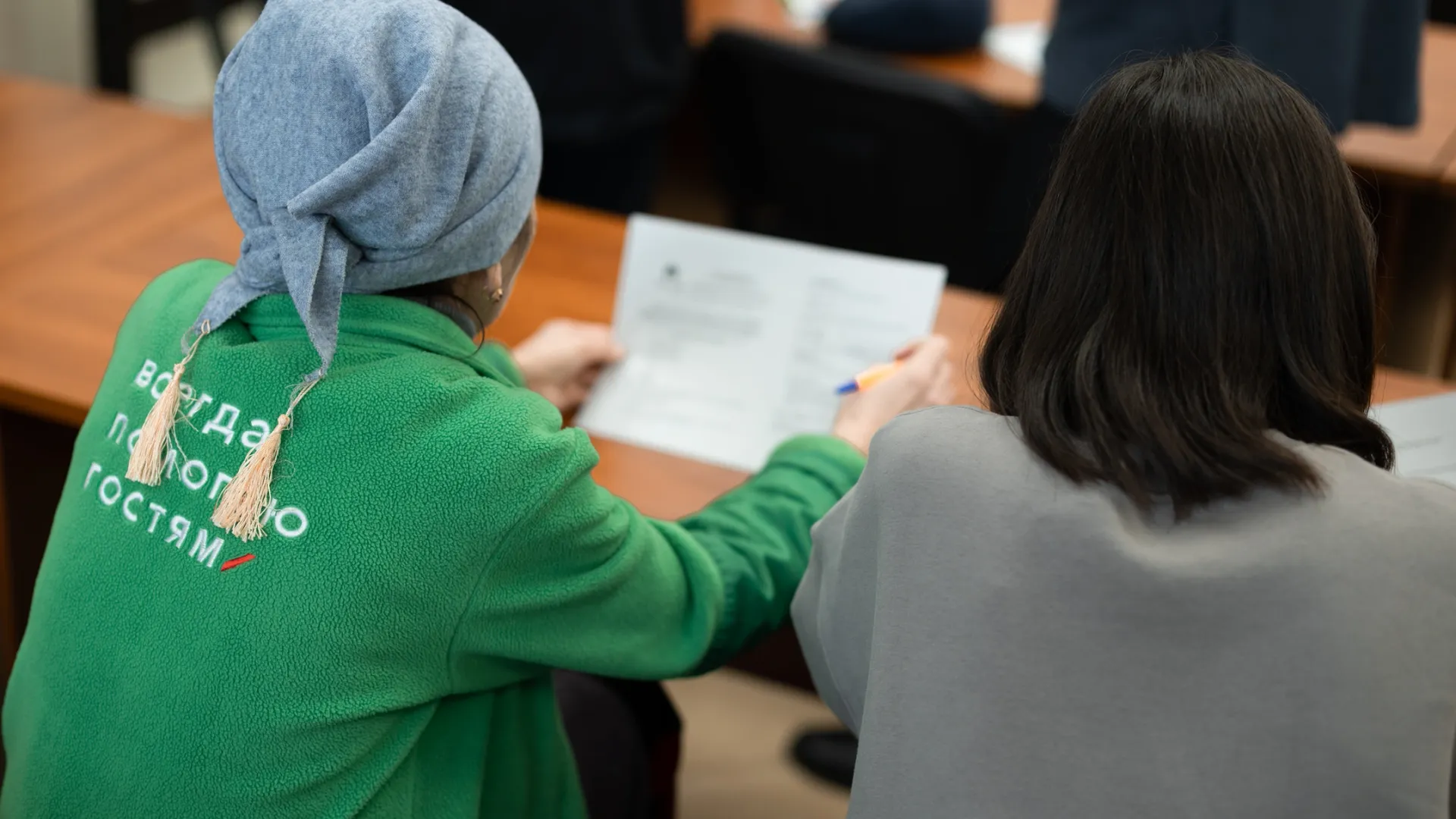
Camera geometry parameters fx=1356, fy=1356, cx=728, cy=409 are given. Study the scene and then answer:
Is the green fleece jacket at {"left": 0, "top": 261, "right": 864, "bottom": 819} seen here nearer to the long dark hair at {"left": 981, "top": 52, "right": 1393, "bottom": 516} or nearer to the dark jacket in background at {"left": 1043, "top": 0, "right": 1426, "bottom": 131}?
the long dark hair at {"left": 981, "top": 52, "right": 1393, "bottom": 516}

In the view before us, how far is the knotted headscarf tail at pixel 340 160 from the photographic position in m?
0.82

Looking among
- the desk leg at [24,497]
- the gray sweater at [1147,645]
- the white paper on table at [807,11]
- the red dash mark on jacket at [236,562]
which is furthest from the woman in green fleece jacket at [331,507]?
the white paper on table at [807,11]

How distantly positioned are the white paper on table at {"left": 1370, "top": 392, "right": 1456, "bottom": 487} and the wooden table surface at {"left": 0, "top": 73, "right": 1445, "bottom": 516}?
7cm

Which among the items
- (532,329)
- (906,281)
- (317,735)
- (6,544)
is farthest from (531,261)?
(317,735)

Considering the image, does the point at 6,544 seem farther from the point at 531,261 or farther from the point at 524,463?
the point at 524,463

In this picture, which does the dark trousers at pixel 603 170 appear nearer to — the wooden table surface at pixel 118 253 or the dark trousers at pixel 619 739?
the wooden table surface at pixel 118 253

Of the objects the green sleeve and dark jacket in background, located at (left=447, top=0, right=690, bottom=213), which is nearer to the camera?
the green sleeve

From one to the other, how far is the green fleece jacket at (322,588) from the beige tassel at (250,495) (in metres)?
0.01

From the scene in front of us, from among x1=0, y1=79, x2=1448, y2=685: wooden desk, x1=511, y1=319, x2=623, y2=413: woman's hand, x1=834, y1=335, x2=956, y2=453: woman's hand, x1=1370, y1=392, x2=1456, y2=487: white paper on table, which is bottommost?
x1=0, y1=79, x2=1448, y2=685: wooden desk

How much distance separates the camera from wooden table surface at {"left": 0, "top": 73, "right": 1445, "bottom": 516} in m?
1.32

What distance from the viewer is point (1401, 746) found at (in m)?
0.72

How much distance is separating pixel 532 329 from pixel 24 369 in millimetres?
503

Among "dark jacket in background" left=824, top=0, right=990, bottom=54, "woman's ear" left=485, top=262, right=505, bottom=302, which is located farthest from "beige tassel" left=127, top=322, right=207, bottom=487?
"dark jacket in background" left=824, top=0, right=990, bottom=54

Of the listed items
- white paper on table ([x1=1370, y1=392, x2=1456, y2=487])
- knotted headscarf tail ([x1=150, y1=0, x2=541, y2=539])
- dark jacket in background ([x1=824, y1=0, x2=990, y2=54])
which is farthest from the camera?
dark jacket in background ([x1=824, y1=0, x2=990, y2=54])
